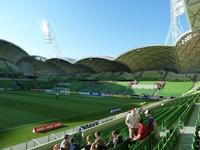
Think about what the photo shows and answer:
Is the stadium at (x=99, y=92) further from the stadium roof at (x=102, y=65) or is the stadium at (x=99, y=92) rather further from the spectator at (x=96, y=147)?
the spectator at (x=96, y=147)

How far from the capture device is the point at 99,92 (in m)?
81.1

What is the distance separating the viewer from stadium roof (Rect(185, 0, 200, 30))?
46681 millimetres

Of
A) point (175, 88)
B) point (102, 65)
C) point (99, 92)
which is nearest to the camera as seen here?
point (175, 88)

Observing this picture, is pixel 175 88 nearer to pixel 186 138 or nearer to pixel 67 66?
pixel 67 66

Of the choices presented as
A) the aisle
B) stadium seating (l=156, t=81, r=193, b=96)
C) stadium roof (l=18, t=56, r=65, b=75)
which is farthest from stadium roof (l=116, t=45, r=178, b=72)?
the aisle

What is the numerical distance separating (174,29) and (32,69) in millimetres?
68491

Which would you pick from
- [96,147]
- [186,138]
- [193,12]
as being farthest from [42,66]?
[96,147]

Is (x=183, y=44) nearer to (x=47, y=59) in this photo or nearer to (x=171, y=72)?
(x=171, y=72)

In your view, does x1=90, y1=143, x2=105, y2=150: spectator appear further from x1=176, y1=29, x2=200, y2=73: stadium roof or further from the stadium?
x1=176, y1=29, x2=200, y2=73: stadium roof

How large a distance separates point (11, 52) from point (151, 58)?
161 ft

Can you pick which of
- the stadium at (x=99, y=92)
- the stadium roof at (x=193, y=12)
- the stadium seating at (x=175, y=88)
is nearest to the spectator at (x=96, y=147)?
the stadium at (x=99, y=92)

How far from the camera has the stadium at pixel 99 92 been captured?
70.1 ft

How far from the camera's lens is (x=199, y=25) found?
53375 mm

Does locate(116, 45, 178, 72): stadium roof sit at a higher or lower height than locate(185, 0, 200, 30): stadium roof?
lower
